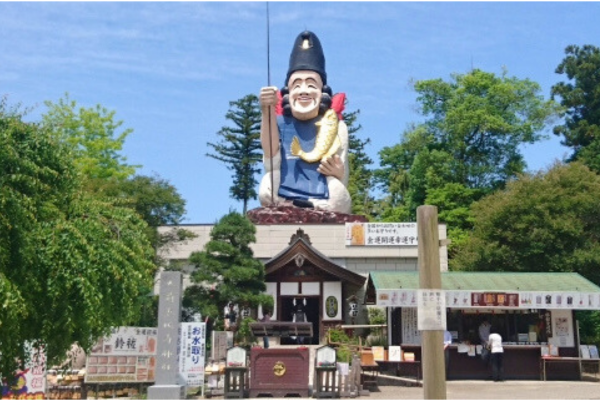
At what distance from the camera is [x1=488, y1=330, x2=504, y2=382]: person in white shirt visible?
16.8 meters

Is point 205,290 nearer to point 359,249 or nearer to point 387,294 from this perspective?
point 387,294

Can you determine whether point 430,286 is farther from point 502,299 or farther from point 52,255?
point 502,299

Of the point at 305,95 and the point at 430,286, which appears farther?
the point at 305,95

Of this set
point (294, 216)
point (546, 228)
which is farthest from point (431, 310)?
point (294, 216)

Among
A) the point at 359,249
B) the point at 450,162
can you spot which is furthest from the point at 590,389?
the point at 450,162

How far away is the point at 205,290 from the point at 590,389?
33.2 ft

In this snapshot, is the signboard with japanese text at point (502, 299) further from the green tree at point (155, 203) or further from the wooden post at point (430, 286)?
the wooden post at point (430, 286)

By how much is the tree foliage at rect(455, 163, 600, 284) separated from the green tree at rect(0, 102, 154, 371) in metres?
19.0

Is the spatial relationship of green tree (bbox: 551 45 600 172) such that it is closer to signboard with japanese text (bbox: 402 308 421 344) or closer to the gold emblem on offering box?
signboard with japanese text (bbox: 402 308 421 344)

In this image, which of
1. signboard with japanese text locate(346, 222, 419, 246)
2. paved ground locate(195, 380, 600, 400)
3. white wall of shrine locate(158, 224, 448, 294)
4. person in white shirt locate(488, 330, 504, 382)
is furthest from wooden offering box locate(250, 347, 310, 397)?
signboard with japanese text locate(346, 222, 419, 246)

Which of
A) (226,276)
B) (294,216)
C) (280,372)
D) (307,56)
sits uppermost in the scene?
(307,56)

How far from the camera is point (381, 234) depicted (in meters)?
27.9

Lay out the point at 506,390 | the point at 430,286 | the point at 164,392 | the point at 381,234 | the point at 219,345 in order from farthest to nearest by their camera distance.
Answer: the point at 381,234
the point at 219,345
the point at 506,390
the point at 164,392
the point at 430,286

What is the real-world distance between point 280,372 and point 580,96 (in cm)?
3130
